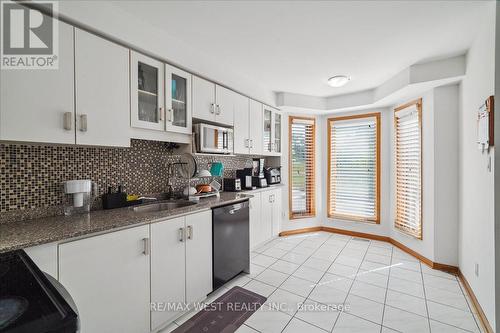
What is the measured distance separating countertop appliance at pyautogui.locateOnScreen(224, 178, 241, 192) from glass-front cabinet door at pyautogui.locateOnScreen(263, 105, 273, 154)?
73cm

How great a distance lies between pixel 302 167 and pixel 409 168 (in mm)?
1689

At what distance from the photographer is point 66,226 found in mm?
1381

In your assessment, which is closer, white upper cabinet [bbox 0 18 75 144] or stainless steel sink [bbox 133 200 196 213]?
white upper cabinet [bbox 0 18 75 144]

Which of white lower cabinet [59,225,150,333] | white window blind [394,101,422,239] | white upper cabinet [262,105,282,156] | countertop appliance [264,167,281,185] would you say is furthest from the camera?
countertop appliance [264,167,281,185]

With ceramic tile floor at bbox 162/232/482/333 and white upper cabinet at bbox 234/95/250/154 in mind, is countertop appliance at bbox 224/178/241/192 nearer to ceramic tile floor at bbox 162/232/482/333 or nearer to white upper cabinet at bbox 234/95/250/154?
white upper cabinet at bbox 234/95/250/154

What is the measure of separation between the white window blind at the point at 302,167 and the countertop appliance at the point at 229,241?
178 cm

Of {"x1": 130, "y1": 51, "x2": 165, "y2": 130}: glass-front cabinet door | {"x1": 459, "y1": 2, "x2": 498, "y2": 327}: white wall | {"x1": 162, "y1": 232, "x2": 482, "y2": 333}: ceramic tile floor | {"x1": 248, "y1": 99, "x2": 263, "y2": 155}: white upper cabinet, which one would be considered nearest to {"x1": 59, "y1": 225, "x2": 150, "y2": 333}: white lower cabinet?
{"x1": 162, "y1": 232, "x2": 482, "y2": 333}: ceramic tile floor

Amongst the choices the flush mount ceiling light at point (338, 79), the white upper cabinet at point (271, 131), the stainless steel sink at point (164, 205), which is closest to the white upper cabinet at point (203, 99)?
the stainless steel sink at point (164, 205)

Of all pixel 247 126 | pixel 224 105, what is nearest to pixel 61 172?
pixel 224 105

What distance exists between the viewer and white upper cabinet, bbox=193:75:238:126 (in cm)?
243

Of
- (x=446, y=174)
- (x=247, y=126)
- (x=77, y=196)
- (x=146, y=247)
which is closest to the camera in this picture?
(x=146, y=247)

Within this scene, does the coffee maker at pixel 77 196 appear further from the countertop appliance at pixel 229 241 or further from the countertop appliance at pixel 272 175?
the countertop appliance at pixel 272 175

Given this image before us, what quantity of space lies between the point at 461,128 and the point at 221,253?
3.12 m

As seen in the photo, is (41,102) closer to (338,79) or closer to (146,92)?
(146,92)
